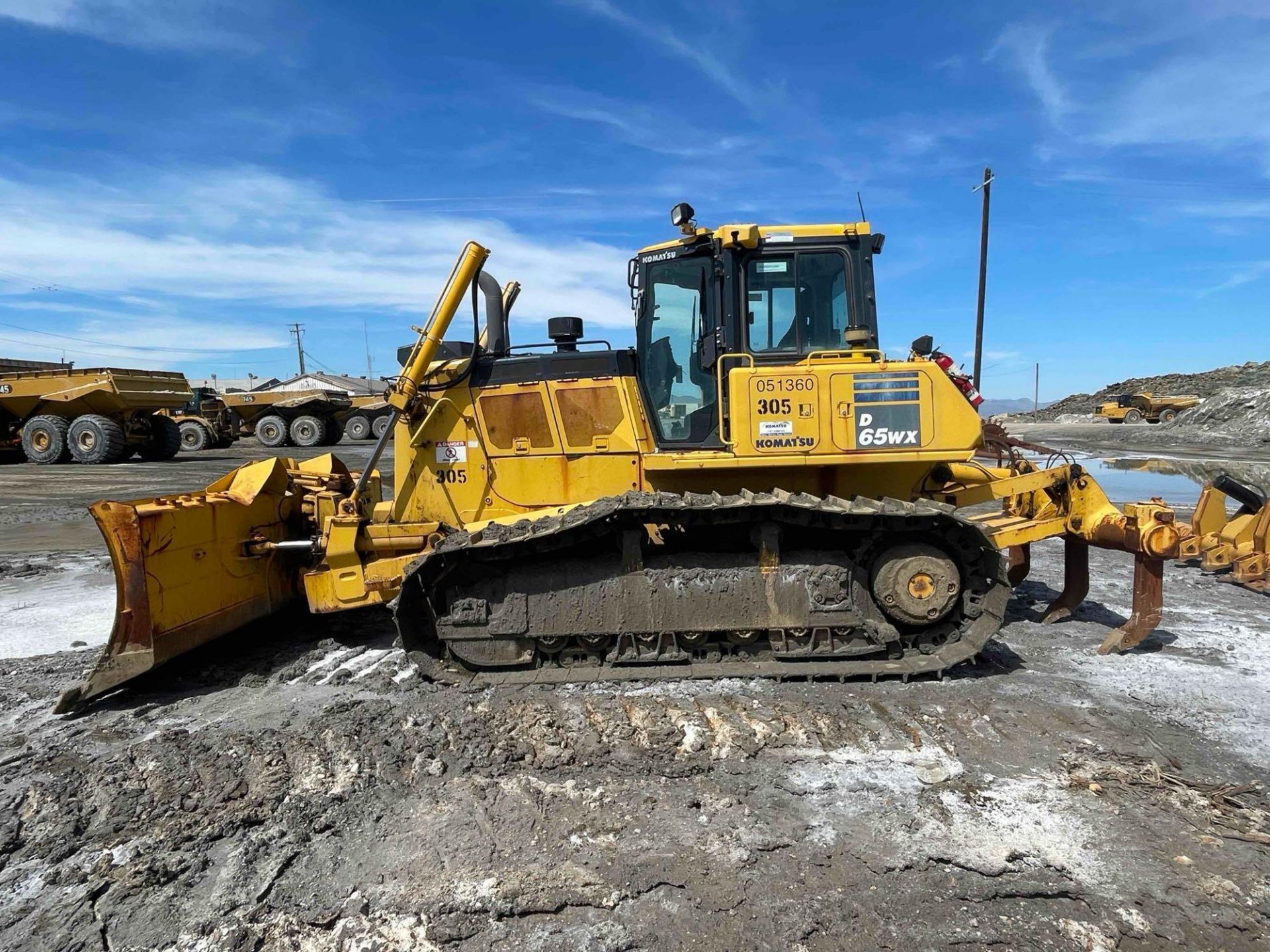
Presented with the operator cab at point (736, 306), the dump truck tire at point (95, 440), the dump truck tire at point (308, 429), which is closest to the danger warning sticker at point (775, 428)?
the operator cab at point (736, 306)

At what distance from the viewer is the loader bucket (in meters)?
4.56

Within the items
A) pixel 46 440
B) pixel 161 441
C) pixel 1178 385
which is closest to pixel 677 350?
pixel 46 440

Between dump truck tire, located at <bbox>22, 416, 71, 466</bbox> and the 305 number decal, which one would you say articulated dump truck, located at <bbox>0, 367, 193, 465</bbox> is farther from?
the 305 number decal

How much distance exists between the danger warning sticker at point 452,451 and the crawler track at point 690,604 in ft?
2.95

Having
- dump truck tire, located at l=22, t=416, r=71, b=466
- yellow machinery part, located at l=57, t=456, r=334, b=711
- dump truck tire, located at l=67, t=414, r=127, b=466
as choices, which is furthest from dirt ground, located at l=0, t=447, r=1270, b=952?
dump truck tire, located at l=22, t=416, r=71, b=466

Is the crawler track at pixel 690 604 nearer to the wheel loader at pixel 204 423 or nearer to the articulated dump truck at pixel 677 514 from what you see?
the articulated dump truck at pixel 677 514

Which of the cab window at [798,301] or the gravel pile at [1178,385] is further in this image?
the gravel pile at [1178,385]

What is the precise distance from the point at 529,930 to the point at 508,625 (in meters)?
2.27

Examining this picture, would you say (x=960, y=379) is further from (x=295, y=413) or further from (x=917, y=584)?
(x=295, y=413)

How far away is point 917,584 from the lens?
4.73 metres

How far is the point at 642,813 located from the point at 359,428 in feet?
102

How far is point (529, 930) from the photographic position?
2.62 meters

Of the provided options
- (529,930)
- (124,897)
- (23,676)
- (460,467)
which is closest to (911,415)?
(460,467)

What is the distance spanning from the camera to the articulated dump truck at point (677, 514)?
4.70 m
